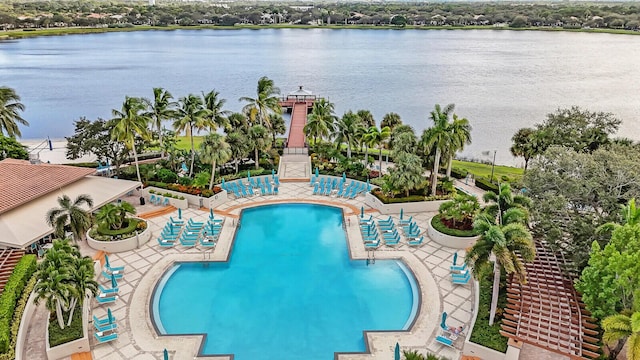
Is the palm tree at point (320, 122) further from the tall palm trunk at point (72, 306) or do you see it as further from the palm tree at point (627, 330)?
the palm tree at point (627, 330)

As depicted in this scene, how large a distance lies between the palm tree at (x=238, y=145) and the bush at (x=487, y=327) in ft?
69.9

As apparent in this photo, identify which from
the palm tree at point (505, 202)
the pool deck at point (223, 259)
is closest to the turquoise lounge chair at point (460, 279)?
the pool deck at point (223, 259)

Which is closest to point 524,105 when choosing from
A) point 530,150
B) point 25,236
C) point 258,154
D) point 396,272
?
point 530,150

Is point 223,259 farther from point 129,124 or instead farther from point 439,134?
point 439,134

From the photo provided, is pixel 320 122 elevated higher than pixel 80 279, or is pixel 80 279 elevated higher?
pixel 320 122

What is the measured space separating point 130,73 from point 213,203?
77.4m

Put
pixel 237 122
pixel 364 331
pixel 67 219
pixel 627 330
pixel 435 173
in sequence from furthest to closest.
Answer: pixel 237 122, pixel 435 173, pixel 67 219, pixel 364 331, pixel 627 330

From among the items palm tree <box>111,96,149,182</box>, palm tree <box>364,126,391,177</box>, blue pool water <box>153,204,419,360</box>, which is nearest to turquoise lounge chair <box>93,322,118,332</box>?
blue pool water <box>153,204,419,360</box>

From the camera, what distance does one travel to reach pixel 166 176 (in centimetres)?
3344

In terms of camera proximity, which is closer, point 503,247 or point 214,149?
point 503,247

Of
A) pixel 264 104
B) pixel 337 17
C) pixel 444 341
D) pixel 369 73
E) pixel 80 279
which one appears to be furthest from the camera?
pixel 337 17

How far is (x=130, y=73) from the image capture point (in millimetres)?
96438

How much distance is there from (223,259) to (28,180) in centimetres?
1345

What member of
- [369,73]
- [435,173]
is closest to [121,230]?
[435,173]
